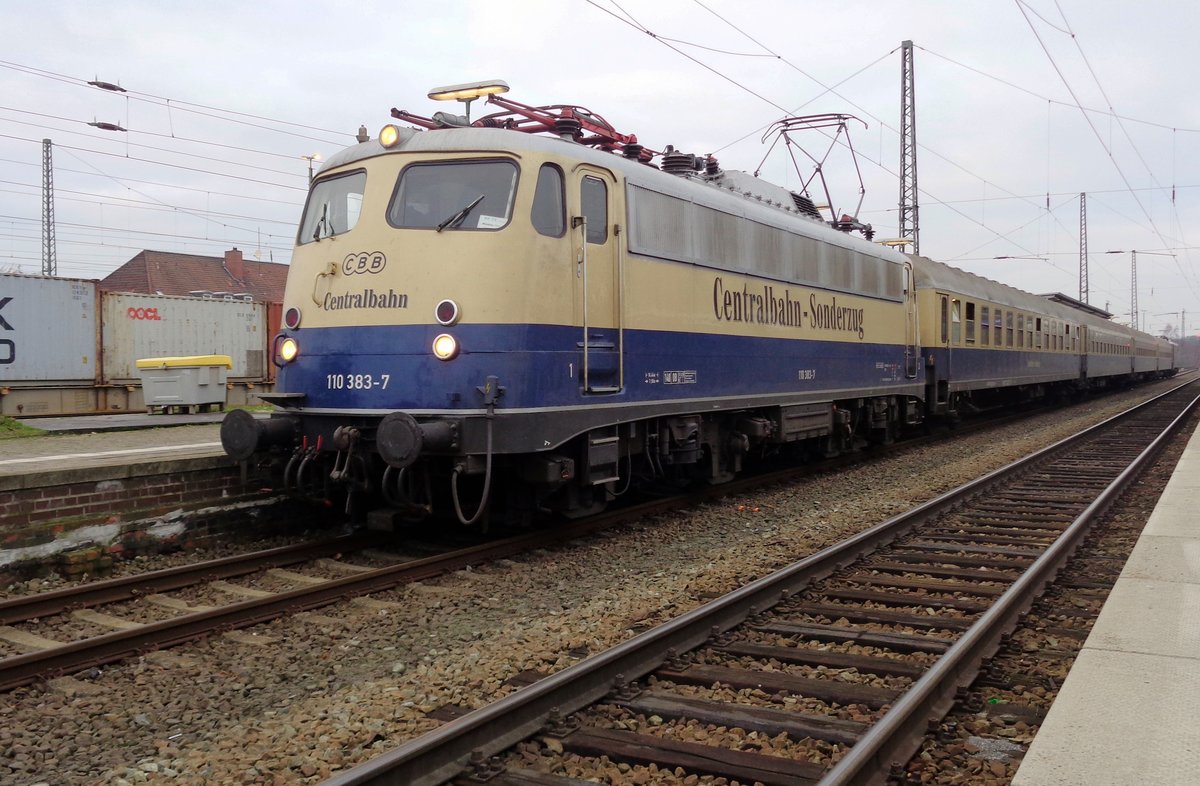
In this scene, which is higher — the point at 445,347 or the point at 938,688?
the point at 445,347

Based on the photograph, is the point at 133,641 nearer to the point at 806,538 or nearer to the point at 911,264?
the point at 806,538

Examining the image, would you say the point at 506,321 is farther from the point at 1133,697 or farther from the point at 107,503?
the point at 1133,697

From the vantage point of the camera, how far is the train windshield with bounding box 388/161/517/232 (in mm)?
Result: 7551

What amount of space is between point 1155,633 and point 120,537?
24.6 feet

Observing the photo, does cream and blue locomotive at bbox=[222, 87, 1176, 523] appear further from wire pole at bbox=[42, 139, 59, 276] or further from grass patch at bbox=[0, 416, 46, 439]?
wire pole at bbox=[42, 139, 59, 276]

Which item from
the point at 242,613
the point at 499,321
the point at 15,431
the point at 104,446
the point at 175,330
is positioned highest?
the point at 175,330

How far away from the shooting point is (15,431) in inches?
515

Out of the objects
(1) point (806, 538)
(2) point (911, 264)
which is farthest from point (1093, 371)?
(1) point (806, 538)

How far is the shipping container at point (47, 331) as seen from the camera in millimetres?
21656

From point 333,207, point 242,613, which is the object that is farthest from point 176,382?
point 242,613

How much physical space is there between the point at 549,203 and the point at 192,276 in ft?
159

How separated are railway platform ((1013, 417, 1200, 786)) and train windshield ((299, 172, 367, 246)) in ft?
20.3

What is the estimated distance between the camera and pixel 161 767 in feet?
13.3

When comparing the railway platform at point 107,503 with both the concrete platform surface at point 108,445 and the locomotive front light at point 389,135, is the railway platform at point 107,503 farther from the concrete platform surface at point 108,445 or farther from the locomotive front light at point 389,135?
the locomotive front light at point 389,135
